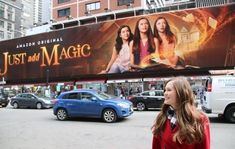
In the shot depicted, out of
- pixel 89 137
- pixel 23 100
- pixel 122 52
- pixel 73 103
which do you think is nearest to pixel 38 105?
pixel 23 100

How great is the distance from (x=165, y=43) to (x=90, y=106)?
2909cm

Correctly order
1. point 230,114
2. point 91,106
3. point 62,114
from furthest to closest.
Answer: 1. point 62,114
2. point 91,106
3. point 230,114

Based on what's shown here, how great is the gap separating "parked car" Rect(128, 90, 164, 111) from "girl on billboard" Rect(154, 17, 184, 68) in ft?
66.3

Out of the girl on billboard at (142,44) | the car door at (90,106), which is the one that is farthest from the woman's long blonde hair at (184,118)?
the girl on billboard at (142,44)

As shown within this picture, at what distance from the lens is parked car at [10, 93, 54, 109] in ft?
91.9

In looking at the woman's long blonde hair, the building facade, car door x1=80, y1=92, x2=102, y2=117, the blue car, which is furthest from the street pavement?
the building facade

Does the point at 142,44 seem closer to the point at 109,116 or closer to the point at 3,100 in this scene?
the point at 3,100

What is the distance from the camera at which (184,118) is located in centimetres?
271

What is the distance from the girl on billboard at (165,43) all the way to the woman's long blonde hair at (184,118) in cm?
4035

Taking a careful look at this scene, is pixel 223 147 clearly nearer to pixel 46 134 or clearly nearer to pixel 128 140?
pixel 128 140

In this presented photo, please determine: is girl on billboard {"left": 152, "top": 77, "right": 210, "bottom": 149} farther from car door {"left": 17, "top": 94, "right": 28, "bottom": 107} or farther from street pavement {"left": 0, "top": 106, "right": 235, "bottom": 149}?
car door {"left": 17, "top": 94, "right": 28, "bottom": 107}

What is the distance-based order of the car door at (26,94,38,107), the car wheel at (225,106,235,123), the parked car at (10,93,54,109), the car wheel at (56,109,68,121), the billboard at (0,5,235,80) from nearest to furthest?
the car wheel at (225,106,235,123)
the car wheel at (56,109,68,121)
the parked car at (10,93,54,109)
the car door at (26,94,38,107)
the billboard at (0,5,235,80)

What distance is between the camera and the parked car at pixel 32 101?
2802cm

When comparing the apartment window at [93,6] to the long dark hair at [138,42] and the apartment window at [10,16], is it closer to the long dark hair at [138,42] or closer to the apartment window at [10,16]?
the long dark hair at [138,42]
